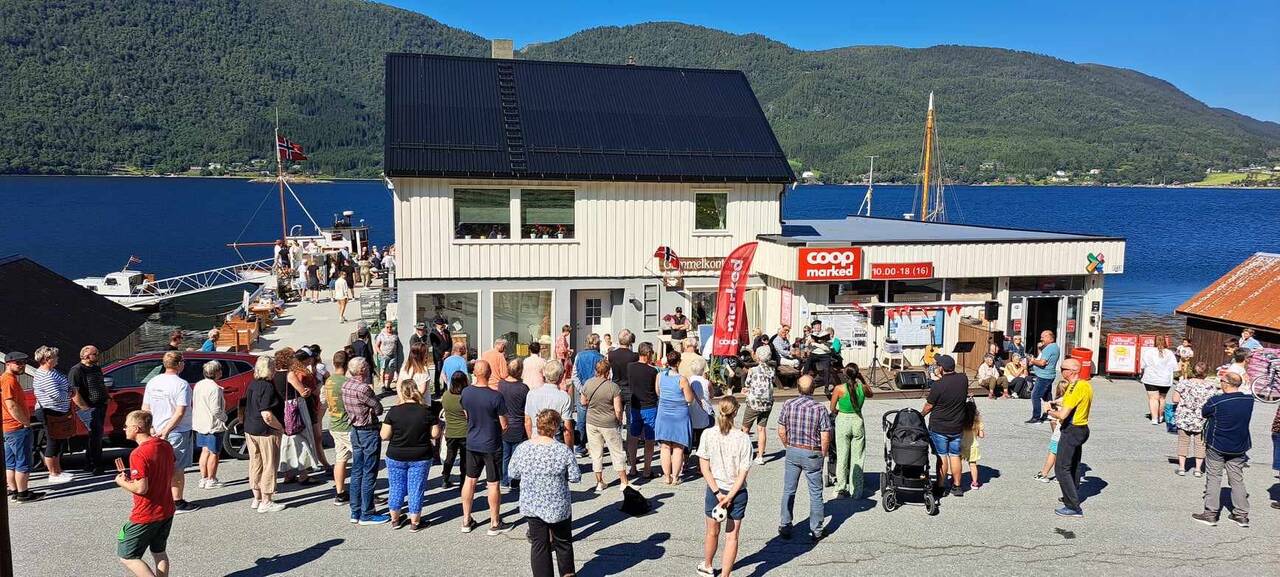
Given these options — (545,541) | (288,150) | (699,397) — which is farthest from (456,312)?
(288,150)

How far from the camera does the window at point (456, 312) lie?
1927cm

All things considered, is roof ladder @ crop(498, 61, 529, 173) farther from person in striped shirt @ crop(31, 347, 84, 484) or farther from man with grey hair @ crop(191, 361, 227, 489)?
person in striped shirt @ crop(31, 347, 84, 484)

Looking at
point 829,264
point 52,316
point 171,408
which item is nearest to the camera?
point 171,408

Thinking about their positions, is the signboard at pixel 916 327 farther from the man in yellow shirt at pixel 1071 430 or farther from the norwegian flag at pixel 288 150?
the norwegian flag at pixel 288 150

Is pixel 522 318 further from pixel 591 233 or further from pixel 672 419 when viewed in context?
pixel 672 419

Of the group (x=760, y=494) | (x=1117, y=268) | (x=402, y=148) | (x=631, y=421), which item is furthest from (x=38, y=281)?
(x=1117, y=268)

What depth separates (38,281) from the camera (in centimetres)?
1753

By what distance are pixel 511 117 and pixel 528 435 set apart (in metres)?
12.5

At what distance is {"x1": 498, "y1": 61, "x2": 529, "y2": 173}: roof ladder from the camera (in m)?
19.4

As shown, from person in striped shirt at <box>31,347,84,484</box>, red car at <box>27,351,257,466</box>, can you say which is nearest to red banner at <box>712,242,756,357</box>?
red car at <box>27,351,257,466</box>

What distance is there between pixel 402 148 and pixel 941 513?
13.6m

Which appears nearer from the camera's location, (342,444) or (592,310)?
(342,444)

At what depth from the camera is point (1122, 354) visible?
1936cm

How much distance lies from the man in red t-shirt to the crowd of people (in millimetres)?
12
